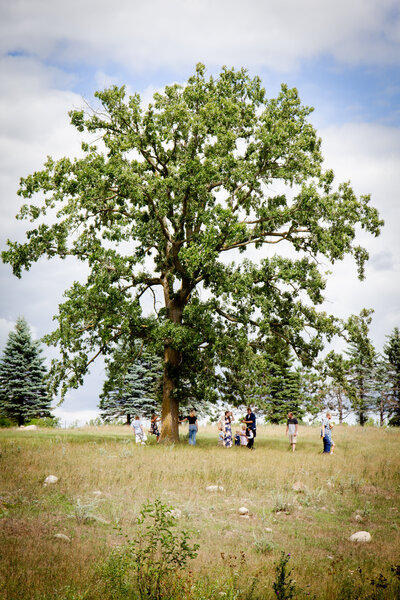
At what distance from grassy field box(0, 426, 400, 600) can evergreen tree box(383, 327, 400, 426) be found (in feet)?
117

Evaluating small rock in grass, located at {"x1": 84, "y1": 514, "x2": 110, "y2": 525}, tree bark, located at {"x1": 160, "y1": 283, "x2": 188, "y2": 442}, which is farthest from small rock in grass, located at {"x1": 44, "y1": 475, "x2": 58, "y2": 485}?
tree bark, located at {"x1": 160, "y1": 283, "x2": 188, "y2": 442}

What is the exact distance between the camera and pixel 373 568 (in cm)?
848

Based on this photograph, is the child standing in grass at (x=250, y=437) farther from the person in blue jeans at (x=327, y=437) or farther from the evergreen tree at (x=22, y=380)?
the evergreen tree at (x=22, y=380)

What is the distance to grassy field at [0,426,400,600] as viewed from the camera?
736 centimetres

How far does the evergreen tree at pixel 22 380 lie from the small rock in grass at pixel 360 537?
34.1 m

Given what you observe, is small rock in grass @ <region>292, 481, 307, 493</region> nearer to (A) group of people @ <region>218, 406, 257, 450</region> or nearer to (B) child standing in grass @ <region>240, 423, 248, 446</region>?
(A) group of people @ <region>218, 406, 257, 450</region>

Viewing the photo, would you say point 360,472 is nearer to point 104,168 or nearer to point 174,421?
point 174,421

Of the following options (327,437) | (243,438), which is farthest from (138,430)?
(327,437)

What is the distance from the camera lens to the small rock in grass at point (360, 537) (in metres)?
10.2

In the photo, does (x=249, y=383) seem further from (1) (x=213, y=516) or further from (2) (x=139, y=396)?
(2) (x=139, y=396)

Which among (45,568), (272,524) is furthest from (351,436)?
(45,568)

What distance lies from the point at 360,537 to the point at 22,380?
117 feet

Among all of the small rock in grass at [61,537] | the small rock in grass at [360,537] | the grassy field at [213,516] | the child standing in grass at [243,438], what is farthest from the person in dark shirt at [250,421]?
the small rock in grass at [61,537]

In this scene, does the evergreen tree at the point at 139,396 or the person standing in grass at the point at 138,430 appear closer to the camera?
the person standing in grass at the point at 138,430
